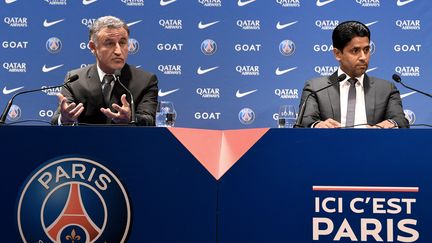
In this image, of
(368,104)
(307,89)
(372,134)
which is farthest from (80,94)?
(372,134)

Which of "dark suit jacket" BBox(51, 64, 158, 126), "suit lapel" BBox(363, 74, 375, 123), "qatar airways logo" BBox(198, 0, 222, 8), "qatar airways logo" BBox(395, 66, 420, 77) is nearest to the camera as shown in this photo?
"dark suit jacket" BBox(51, 64, 158, 126)

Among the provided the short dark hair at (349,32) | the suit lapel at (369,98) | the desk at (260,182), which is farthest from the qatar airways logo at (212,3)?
the desk at (260,182)

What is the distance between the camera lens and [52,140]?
211cm

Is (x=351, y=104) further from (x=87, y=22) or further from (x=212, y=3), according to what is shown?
(x=87, y=22)

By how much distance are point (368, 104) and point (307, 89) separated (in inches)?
15.1

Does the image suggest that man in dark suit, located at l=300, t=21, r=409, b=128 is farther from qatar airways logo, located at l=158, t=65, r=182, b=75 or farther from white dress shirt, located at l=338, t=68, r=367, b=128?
qatar airways logo, located at l=158, t=65, r=182, b=75

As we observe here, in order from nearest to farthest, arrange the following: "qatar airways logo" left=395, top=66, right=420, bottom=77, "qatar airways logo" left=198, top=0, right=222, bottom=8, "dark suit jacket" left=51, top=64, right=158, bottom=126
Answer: "dark suit jacket" left=51, top=64, right=158, bottom=126 → "qatar airways logo" left=395, top=66, right=420, bottom=77 → "qatar airways logo" left=198, top=0, right=222, bottom=8

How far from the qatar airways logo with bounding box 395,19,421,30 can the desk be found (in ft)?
10.9

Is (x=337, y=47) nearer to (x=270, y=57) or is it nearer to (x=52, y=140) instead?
(x=270, y=57)

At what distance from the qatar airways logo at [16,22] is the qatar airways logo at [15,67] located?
343 mm

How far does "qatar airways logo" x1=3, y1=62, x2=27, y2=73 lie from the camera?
5246 millimetres

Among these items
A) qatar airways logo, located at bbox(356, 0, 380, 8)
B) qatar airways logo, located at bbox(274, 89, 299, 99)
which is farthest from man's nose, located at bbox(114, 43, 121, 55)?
qatar airways logo, located at bbox(356, 0, 380, 8)

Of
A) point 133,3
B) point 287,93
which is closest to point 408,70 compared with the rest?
point 287,93

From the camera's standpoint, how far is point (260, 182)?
2.08 meters
